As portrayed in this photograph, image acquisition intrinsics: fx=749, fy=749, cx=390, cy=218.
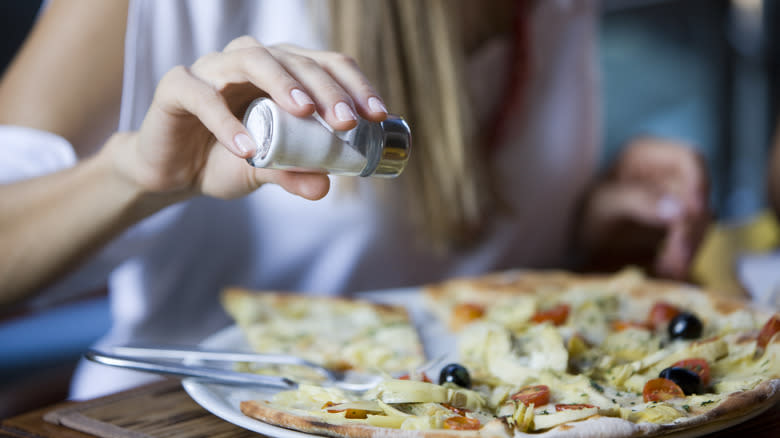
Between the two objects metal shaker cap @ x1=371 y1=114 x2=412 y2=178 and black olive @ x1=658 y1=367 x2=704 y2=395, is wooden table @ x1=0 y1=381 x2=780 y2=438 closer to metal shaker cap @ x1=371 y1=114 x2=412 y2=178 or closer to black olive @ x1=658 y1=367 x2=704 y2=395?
black olive @ x1=658 y1=367 x2=704 y2=395

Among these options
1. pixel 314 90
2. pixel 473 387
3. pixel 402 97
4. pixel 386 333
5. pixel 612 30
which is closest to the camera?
pixel 314 90

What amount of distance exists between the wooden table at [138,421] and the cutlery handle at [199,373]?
0.04 metres

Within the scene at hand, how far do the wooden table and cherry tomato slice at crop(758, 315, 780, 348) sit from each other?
9 cm

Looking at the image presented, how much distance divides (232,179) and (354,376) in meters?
0.25

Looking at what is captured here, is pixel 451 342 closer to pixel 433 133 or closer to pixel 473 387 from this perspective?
pixel 473 387

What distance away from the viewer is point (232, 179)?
0.79 m

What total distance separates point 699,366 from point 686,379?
0.05 metres

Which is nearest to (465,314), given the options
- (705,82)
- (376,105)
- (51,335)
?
(376,105)

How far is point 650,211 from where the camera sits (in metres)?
1.55

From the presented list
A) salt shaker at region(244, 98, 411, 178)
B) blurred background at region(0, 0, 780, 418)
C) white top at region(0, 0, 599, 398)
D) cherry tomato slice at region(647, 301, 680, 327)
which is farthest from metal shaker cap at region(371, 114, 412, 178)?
blurred background at region(0, 0, 780, 418)

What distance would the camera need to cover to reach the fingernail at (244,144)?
0.59 metres

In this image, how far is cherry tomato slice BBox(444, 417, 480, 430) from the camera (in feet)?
1.87

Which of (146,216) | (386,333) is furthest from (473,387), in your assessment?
(146,216)

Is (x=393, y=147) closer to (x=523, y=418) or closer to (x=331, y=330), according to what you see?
(x=523, y=418)
